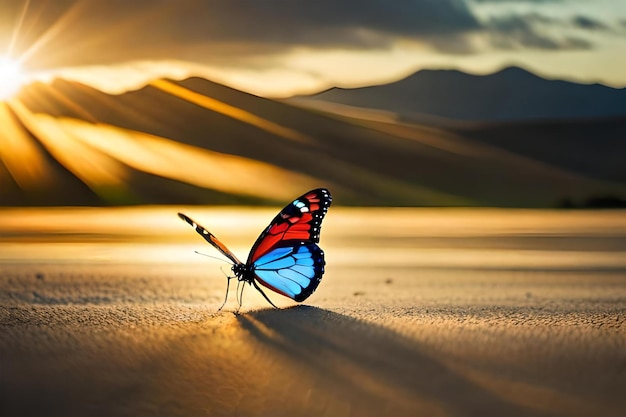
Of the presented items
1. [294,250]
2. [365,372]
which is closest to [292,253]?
[294,250]

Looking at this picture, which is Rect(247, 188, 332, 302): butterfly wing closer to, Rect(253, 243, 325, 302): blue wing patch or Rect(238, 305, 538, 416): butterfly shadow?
Rect(253, 243, 325, 302): blue wing patch

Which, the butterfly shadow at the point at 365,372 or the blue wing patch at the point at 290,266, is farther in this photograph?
the blue wing patch at the point at 290,266

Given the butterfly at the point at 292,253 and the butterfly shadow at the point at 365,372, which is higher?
the butterfly at the point at 292,253

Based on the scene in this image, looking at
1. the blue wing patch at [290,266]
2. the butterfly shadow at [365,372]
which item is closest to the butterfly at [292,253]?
the blue wing patch at [290,266]

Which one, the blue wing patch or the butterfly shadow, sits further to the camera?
the blue wing patch

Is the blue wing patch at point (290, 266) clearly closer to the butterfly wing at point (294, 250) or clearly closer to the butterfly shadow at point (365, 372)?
the butterfly wing at point (294, 250)

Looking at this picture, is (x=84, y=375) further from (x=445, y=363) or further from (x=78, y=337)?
(x=445, y=363)

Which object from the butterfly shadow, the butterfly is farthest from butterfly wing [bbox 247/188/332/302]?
the butterfly shadow
